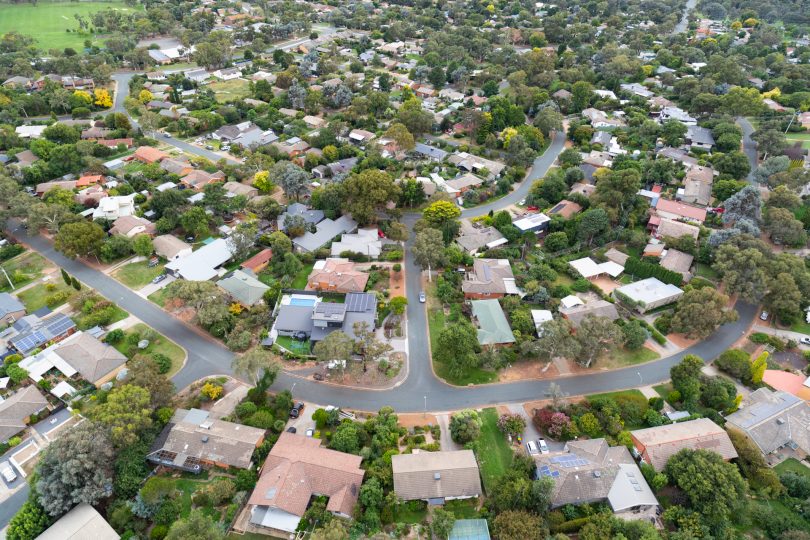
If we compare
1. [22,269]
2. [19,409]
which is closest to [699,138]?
[19,409]

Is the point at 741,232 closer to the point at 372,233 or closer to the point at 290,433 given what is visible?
the point at 372,233

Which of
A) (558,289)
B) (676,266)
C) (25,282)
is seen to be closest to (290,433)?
(558,289)

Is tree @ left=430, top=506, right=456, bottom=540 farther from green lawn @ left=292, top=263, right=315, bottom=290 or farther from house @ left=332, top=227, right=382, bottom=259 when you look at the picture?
house @ left=332, top=227, right=382, bottom=259

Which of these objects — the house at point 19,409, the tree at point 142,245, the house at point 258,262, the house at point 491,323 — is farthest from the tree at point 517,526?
Answer: the tree at point 142,245

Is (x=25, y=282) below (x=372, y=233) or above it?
below

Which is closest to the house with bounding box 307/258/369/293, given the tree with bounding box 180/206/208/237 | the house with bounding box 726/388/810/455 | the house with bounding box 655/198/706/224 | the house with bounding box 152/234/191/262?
the house with bounding box 152/234/191/262

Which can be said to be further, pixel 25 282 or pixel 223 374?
pixel 25 282

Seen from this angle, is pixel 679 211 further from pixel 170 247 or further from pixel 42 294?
pixel 42 294
